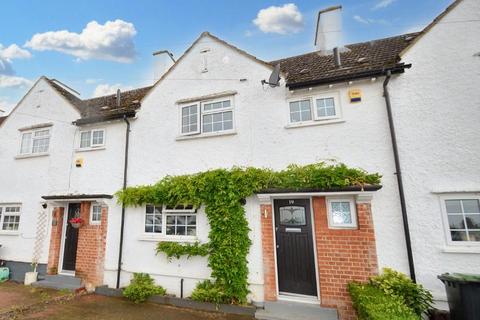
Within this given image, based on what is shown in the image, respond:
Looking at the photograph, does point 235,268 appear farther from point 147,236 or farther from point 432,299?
point 432,299

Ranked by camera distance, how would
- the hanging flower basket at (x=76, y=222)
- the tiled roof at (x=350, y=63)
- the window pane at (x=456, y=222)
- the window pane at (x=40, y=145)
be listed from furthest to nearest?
the window pane at (x=40, y=145) < the hanging flower basket at (x=76, y=222) < the tiled roof at (x=350, y=63) < the window pane at (x=456, y=222)

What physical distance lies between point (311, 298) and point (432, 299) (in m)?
2.56

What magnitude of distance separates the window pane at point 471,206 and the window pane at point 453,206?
88 mm

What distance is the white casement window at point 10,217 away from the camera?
9.87 m

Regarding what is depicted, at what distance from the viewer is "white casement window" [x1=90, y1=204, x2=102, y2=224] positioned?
8.70 metres

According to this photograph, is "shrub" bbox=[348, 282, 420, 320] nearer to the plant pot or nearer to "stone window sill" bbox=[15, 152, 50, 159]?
the plant pot

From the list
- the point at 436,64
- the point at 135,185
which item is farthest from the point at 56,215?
the point at 436,64

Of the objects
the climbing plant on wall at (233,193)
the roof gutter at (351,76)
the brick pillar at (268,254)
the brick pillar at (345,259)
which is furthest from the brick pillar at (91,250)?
the roof gutter at (351,76)

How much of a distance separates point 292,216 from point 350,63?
509 cm

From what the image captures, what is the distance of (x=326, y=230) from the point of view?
6.14m

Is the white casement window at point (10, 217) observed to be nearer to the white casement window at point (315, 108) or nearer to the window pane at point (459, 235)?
the white casement window at point (315, 108)


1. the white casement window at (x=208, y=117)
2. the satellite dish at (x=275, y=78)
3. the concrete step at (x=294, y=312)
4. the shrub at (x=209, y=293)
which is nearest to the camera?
the concrete step at (x=294, y=312)

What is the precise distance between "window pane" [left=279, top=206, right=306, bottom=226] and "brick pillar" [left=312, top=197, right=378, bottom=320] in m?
0.68

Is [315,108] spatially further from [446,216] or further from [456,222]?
[456,222]
